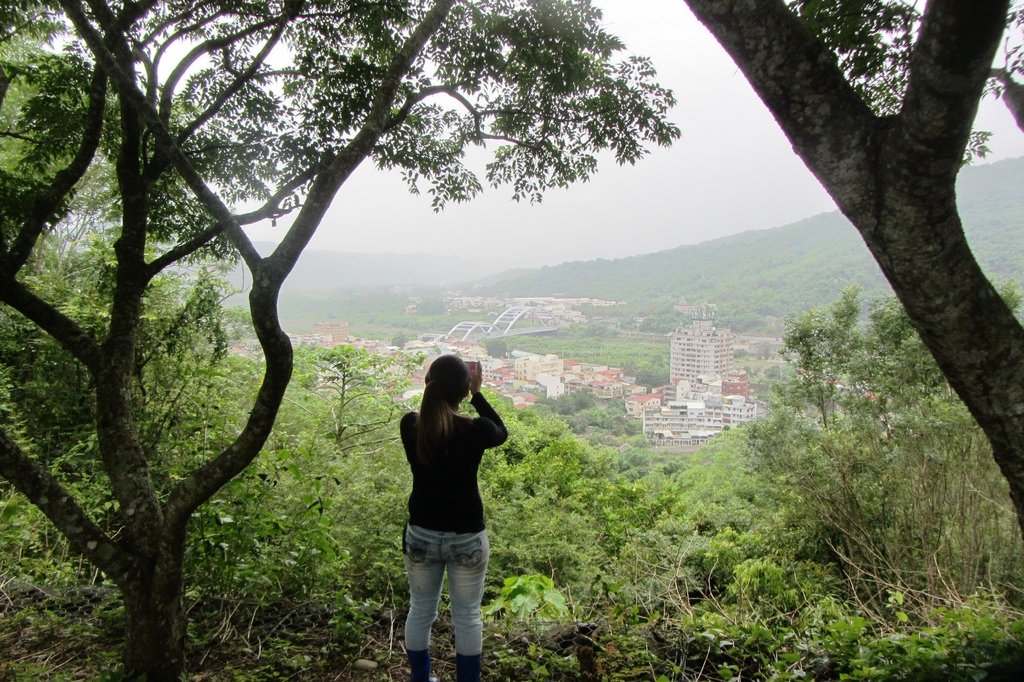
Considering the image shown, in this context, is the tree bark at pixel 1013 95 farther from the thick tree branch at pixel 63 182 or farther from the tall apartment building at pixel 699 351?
Result: the tall apartment building at pixel 699 351

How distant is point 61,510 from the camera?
77.5 inches

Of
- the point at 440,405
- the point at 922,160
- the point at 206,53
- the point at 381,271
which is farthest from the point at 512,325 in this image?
the point at 922,160

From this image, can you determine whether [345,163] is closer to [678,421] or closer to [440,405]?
[440,405]

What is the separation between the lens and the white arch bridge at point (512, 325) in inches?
557

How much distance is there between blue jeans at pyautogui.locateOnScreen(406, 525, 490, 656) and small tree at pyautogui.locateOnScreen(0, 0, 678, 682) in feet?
2.28

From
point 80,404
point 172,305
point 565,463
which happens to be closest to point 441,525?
point 172,305

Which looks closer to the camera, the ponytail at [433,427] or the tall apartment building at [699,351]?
the ponytail at [433,427]

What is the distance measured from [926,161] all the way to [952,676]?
63.0 inches

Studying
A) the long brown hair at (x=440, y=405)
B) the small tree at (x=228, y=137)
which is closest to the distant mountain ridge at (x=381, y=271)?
the small tree at (x=228, y=137)

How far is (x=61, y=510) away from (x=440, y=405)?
1.37 meters

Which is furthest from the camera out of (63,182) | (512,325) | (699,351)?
(699,351)

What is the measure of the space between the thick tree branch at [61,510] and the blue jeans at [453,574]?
1038 millimetres

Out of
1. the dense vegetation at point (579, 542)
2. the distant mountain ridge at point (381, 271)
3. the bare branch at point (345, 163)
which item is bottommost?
the dense vegetation at point (579, 542)

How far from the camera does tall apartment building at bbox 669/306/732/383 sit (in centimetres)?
1814
